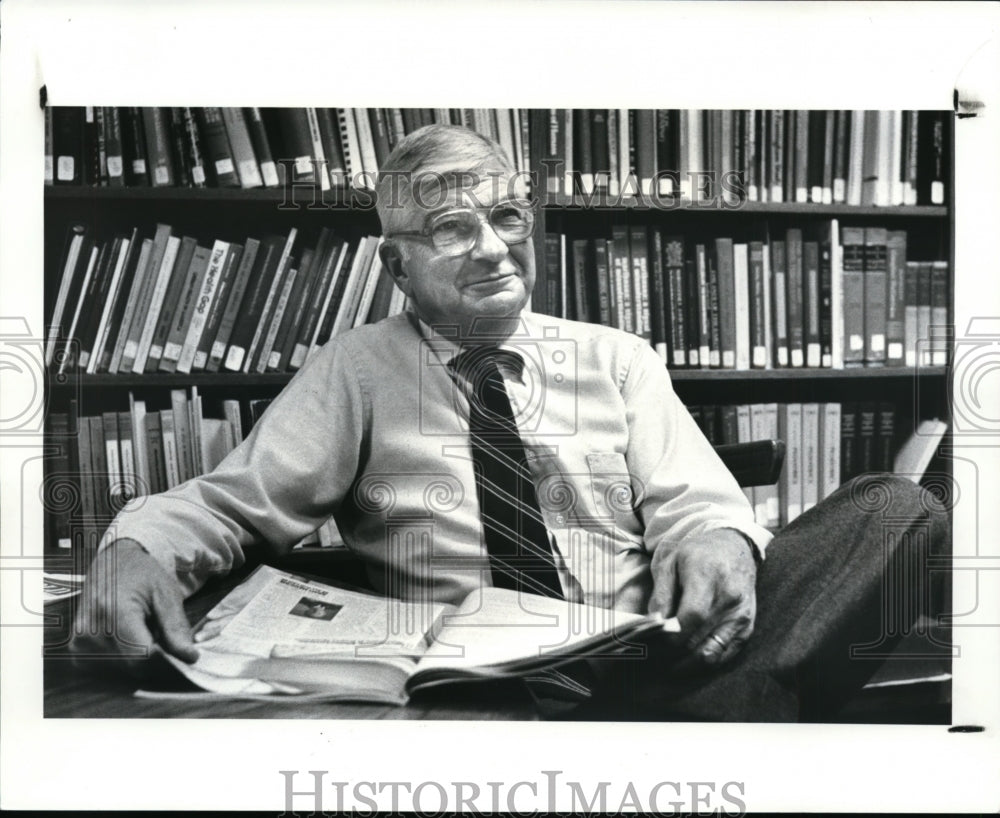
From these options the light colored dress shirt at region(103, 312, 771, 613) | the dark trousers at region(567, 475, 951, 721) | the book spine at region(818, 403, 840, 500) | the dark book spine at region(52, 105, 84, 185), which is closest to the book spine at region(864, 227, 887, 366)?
the book spine at region(818, 403, 840, 500)

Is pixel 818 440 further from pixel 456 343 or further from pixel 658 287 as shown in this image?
pixel 456 343

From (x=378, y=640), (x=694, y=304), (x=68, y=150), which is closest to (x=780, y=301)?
(x=694, y=304)

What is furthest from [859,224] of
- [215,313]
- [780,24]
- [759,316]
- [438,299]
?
[215,313]

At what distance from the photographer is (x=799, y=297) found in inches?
68.2

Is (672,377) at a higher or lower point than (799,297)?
lower

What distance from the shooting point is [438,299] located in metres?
1.68

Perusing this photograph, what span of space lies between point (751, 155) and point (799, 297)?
25 centimetres

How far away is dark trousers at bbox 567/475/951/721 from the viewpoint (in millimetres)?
1677

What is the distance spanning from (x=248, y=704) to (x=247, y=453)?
0.40 metres

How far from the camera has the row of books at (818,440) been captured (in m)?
1.72

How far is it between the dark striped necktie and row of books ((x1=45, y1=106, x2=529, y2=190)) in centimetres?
34

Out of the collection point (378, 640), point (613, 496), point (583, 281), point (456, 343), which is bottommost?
point (378, 640)

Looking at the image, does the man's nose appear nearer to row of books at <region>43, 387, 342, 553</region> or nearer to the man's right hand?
row of books at <region>43, 387, 342, 553</region>

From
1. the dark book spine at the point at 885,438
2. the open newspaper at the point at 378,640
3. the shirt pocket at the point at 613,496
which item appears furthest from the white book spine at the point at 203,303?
the dark book spine at the point at 885,438
